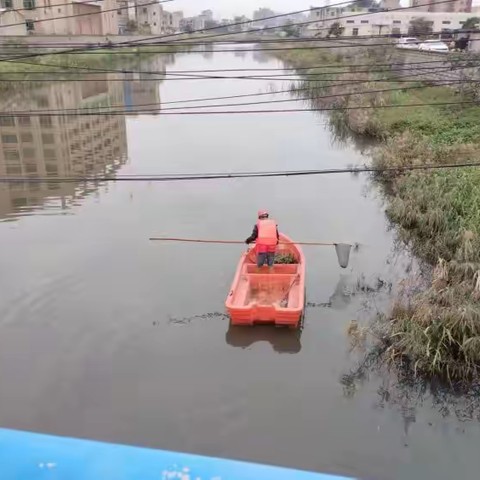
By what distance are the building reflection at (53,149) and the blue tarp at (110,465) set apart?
42.0 ft

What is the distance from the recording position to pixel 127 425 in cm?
687

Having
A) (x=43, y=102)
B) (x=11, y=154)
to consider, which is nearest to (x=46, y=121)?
(x=11, y=154)

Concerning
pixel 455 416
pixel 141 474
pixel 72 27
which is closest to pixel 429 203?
pixel 455 416

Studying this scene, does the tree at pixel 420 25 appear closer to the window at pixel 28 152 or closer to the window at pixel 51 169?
the window at pixel 28 152

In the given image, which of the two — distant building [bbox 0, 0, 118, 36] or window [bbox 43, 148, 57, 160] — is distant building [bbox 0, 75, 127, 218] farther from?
distant building [bbox 0, 0, 118, 36]

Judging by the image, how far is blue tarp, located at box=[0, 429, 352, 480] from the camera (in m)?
2.90

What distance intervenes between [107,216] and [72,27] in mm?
47922

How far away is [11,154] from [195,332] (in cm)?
1642

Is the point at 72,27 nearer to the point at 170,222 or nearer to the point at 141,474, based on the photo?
the point at 170,222

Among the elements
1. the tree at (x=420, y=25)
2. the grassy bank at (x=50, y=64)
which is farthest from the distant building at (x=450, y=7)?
the grassy bank at (x=50, y=64)

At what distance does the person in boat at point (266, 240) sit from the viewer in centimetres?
936

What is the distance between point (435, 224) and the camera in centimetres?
1166

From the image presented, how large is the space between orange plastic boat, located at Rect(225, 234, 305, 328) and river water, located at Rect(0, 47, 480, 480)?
0.46 m

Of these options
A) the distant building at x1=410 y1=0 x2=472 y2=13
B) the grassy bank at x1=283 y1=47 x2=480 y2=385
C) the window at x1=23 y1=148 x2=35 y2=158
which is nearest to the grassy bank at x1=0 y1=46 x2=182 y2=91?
the window at x1=23 y1=148 x2=35 y2=158
